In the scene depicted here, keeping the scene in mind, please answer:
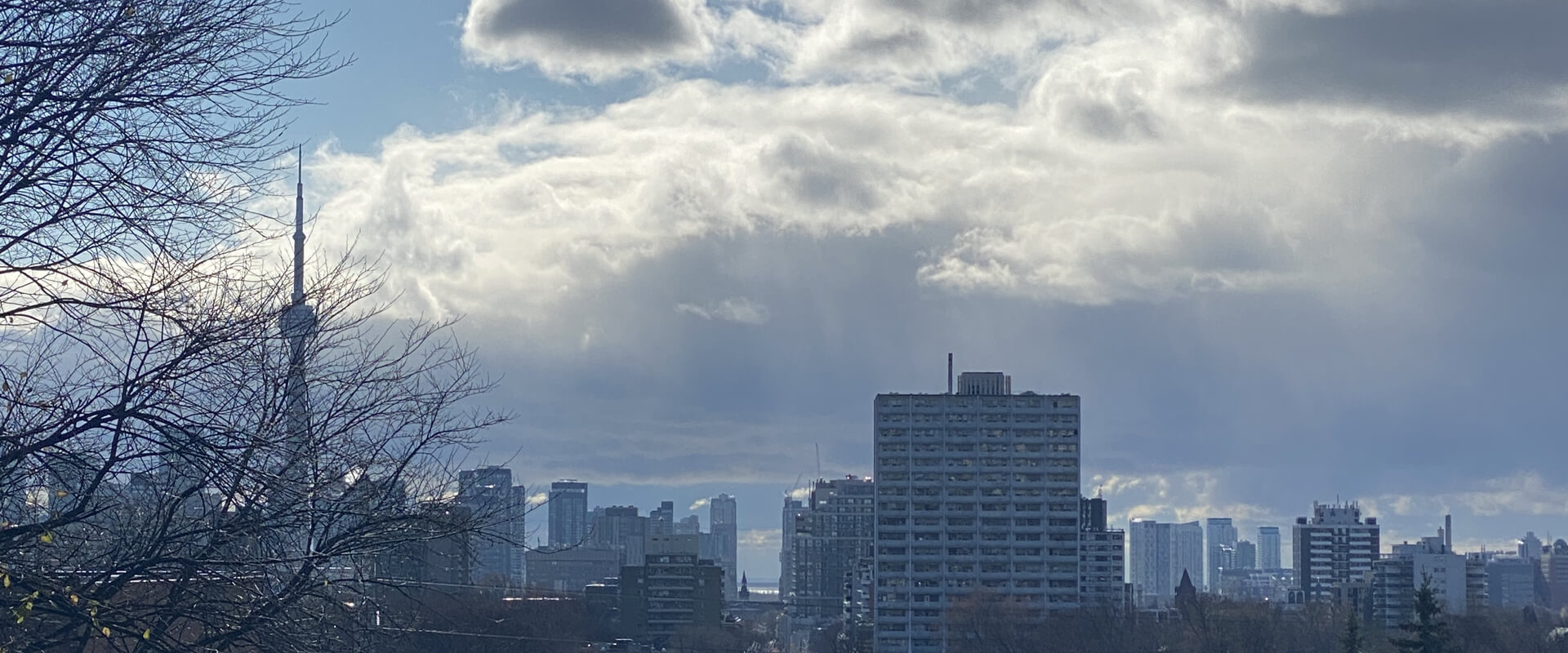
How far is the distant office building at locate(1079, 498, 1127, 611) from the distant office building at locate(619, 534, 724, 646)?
28.9 m

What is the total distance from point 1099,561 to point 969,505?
32.9m

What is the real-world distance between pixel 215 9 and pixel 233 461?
10.1 ft

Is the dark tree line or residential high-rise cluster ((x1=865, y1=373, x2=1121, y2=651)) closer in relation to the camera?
the dark tree line

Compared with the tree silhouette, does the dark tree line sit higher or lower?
lower

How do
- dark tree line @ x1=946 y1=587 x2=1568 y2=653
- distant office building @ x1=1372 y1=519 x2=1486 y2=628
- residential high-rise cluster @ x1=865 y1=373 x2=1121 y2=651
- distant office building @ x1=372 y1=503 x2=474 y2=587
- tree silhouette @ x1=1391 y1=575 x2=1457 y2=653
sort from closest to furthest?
distant office building @ x1=372 y1=503 x2=474 y2=587 < tree silhouette @ x1=1391 y1=575 x2=1457 y2=653 < dark tree line @ x1=946 y1=587 x2=1568 y2=653 < residential high-rise cluster @ x1=865 y1=373 x2=1121 y2=651 < distant office building @ x1=1372 y1=519 x2=1486 y2=628

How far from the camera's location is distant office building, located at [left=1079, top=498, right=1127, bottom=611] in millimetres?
132625

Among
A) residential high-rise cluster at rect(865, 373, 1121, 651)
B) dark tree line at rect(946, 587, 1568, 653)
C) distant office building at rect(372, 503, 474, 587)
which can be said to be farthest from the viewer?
residential high-rise cluster at rect(865, 373, 1121, 651)

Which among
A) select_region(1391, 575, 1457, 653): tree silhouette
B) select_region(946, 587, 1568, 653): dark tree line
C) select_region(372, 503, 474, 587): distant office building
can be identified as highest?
select_region(372, 503, 474, 587): distant office building

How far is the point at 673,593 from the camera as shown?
12962 cm

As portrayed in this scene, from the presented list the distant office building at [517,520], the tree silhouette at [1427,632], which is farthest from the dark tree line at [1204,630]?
the distant office building at [517,520]

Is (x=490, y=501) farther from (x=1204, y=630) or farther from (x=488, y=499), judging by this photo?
(x=1204, y=630)

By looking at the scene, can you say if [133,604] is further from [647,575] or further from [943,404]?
[943,404]

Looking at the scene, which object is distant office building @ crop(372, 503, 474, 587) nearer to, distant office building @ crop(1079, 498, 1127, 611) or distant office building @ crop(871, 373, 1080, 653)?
distant office building @ crop(1079, 498, 1127, 611)

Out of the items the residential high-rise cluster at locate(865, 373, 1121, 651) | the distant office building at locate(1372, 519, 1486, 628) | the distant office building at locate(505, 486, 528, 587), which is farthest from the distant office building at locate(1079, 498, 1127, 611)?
the distant office building at locate(505, 486, 528, 587)
